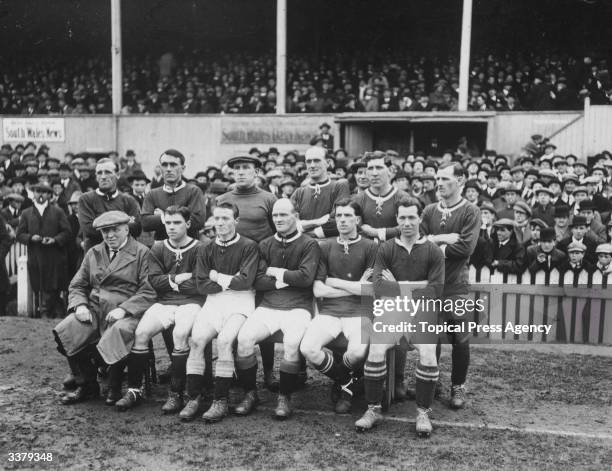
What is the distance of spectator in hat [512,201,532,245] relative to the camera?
844 cm

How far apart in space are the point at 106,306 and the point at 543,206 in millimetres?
6125

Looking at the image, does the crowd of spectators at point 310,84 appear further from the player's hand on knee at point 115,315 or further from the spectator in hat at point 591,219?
the player's hand on knee at point 115,315

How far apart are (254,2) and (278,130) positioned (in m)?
9.83

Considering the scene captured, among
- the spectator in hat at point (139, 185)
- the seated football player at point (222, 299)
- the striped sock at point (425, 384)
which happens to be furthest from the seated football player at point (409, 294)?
the spectator in hat at point (139, 185)

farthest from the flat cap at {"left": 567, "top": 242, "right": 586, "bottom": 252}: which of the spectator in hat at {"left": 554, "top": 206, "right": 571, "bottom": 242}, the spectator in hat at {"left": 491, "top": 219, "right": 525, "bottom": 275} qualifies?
the spectator in hat at {"left": 554, "top": 206, "right": 571, "bottom": 242}

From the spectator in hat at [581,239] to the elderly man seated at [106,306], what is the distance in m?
4.71

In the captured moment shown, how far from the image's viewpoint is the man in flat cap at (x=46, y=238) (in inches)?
353

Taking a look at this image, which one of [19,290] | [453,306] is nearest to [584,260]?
[453,306]

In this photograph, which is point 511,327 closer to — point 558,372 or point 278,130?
point 558,372

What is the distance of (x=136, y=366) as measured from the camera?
5.87m

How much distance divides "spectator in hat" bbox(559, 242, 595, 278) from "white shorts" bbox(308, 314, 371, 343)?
10.1 feet

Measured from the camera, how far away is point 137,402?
589 cm

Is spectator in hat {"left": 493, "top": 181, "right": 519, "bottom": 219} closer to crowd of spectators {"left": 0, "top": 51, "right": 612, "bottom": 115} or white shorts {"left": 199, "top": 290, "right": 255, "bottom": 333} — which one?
white shorts {"left": 199, "top": 290, "right": 255, "bottom": 333}

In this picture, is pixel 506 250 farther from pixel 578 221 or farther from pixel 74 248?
pixel 74 248
